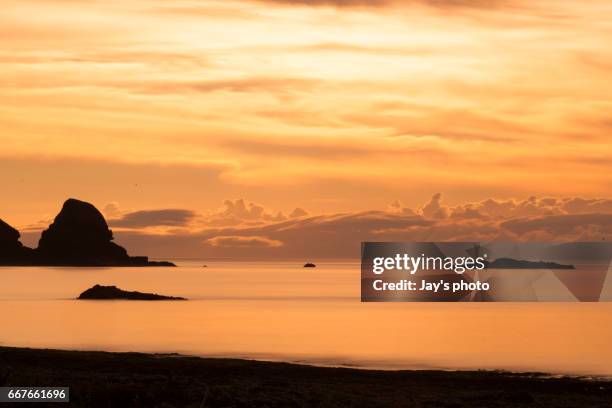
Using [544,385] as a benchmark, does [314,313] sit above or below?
above

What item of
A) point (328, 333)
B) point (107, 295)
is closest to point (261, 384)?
point (328, 333)

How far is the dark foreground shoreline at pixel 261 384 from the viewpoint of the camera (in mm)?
33875

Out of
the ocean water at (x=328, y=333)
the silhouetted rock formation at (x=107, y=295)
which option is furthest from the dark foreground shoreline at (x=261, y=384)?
the silhouetted rock formation at (x=107, y=295)

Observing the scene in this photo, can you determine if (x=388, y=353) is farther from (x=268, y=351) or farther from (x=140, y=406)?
(x=140, y=406)

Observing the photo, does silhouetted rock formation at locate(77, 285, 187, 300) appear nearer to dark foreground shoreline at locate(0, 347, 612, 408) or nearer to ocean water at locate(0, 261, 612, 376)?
ocean water at locate(0, 261, 612, 376)

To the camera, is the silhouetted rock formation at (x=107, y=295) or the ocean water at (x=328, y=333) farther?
the silhouetted rock formation at (x=107, y=295)

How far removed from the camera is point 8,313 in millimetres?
121688

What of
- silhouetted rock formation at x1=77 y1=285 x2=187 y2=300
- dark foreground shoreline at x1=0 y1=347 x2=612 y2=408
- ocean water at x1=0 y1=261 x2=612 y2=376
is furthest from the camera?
silhouetted rock formation at x1=77 y1=285 x2=187 y2=300

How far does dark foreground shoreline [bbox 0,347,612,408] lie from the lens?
3388 cm

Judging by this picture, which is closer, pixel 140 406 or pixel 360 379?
pixel 140 406

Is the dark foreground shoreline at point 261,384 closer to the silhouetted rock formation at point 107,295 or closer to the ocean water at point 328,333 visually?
the ocean water at point 328,333

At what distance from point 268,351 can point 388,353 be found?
894 centimetres

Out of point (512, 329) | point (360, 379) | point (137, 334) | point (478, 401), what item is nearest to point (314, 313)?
point (512, 329)

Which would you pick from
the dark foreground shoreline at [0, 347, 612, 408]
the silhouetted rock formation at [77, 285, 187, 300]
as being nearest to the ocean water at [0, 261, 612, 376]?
the silhouetted rock formation at [77, 285, 187, 300]
